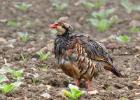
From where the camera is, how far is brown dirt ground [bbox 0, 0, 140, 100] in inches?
313

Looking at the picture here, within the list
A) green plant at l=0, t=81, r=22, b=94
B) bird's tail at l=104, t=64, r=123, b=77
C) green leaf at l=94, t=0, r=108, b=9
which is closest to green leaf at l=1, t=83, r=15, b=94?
green plant at l=0, t=81, r=22, b=94

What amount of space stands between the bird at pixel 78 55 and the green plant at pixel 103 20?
522 cm

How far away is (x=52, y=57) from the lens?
10.4 metres

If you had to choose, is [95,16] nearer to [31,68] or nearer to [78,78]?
[31,68]

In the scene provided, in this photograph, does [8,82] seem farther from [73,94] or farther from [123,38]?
[123,38]

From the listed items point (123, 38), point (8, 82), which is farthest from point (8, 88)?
point (123, 38)

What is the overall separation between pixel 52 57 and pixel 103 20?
3.66 m

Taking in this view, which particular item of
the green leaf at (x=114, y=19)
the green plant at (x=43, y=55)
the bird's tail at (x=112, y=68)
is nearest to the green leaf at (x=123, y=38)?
the green leaf at (x=114, y=19)

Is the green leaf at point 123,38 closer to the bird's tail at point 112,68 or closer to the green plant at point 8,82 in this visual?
the bird's tail at point 112,68

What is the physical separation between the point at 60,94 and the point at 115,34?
5.91 metres

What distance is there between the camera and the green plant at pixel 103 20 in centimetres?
1370

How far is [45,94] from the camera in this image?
7.55 metres

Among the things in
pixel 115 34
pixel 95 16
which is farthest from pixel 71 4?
pixel 115 34

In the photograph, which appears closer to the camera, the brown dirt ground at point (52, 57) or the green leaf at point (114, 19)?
the brown dirt ground at point (52, 57)
